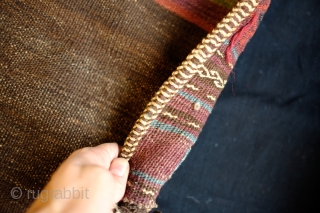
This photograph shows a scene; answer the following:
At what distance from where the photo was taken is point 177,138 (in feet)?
1.81

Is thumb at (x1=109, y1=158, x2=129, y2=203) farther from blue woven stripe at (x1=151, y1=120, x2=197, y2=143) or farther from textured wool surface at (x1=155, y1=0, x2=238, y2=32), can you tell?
textured wool surface at (x1=155, y1=0, x2=238, y2=32)

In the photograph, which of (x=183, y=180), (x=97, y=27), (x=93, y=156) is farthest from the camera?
(x=183, y=180)

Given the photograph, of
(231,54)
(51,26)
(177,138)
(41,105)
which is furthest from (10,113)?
(231,54)

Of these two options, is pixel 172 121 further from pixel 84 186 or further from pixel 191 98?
pixel 84 186

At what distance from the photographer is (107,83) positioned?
60 centimetres

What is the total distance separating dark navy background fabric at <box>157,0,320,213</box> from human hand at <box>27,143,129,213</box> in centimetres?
26

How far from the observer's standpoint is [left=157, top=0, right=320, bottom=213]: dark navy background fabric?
0.73 meters

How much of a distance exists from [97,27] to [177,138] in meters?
0.24

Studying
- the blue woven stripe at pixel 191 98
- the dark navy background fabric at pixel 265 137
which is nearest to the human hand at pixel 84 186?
the blue woven stripe at pixel 191 98

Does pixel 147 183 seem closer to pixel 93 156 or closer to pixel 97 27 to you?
pixel 93 156

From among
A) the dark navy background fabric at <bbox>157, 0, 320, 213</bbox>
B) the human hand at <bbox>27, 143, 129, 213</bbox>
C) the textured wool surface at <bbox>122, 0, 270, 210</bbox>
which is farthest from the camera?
the dark navy background fabric at <bbox>157, 0, 320, 213</bbox>

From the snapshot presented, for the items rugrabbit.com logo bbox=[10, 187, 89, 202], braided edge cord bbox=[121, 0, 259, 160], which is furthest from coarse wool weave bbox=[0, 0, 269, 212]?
rugrabbit.com logo bbox=[10, 187, 89, 202]

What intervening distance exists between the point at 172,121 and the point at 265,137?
0.29 meters

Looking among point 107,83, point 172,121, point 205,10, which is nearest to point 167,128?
point 172,121
